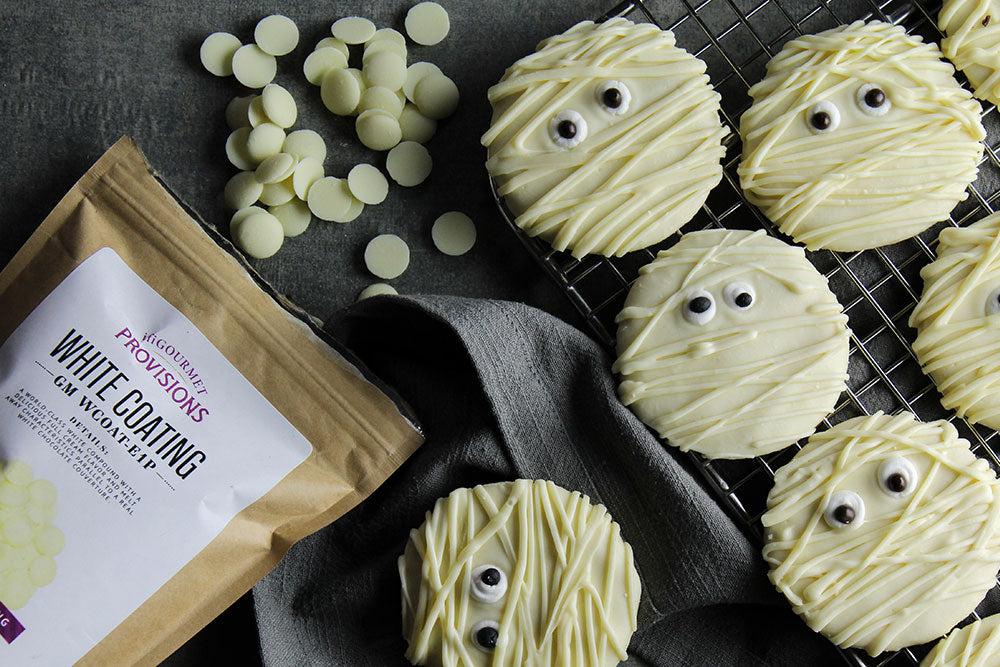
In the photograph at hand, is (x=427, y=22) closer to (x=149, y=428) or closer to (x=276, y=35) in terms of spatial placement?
(x=276, y=35)

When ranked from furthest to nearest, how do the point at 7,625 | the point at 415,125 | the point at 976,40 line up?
the point at 415,125 → the point at 976,40 → the point at 7,625

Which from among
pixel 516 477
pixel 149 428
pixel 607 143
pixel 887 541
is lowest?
pixel 887 541

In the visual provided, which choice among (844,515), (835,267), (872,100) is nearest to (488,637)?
(844,515)

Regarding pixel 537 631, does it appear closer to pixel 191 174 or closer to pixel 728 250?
pixel 728 250

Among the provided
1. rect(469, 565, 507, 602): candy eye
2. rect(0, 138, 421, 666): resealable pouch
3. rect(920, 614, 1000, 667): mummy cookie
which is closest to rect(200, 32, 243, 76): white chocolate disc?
rect(0, 138, 421, 666): resealable pouch

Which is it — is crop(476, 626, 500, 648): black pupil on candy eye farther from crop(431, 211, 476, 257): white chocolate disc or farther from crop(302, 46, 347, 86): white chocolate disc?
crop(302, 46, 347, 86): white chocolate disc

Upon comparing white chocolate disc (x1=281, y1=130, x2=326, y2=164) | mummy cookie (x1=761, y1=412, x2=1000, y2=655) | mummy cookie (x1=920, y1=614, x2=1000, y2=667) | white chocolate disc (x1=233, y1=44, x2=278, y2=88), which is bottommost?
mummy cookie (x1=920, y1=614, x2=1000, y2=667)
